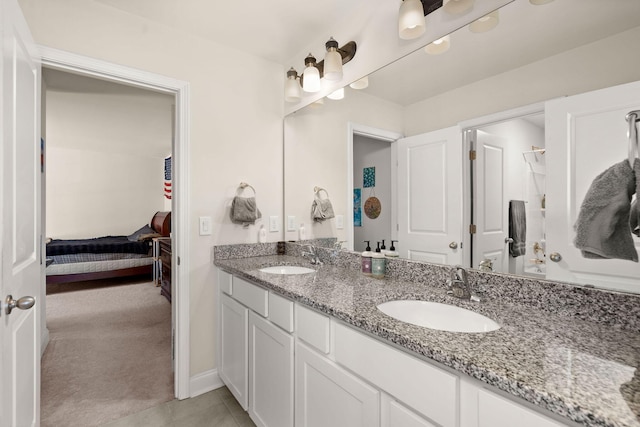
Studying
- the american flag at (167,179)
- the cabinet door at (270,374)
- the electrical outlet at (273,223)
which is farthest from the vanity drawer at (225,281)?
the american flag at (167,179)

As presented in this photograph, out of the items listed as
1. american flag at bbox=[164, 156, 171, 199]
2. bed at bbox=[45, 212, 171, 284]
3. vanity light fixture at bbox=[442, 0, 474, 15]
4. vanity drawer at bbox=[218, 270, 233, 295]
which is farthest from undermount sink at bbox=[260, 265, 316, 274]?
american flag at bbox=[164, 156, 171, 199]

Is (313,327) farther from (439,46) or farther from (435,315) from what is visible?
(439,46)

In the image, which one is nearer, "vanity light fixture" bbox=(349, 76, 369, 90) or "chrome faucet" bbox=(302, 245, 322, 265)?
"vanity light fixture" bbox=(349, 76, 369, 90)

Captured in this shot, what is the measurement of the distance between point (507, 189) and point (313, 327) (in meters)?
0.92

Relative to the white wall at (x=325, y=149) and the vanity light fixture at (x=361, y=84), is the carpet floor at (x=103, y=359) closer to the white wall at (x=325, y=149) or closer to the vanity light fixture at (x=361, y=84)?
the white wall at (x=325, y=149)

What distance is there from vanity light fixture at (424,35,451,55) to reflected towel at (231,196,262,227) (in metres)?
1.43

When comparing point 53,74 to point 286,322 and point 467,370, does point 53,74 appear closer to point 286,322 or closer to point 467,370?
point 286,322

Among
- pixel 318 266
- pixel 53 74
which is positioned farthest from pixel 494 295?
pixel 53 74

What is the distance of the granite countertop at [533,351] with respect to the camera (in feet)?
1.87

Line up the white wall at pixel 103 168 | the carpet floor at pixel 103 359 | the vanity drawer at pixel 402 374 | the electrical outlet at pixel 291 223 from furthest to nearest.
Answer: the white wall at pixel 103 168, the electrical outlet at pixel 291 223, the carpet floor at pixel 103 359, the vanity drawer at pixel 402 374

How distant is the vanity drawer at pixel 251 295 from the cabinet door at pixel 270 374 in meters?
0.05

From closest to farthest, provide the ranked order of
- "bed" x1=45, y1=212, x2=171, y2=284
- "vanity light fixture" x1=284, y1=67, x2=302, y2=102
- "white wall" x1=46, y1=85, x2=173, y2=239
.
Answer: "vanity light fixture" x1=284, y1=67, x2=302, y2=102
"white wall" x1=46, y1=85, x2=173, y2=239
"bed" x1=45, y1=212, x2=171, y2=284

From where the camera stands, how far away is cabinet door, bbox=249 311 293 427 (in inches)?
54.8

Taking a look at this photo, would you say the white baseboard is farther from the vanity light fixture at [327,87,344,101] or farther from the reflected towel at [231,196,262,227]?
the vanity light fixture at [327,87,344,101]
